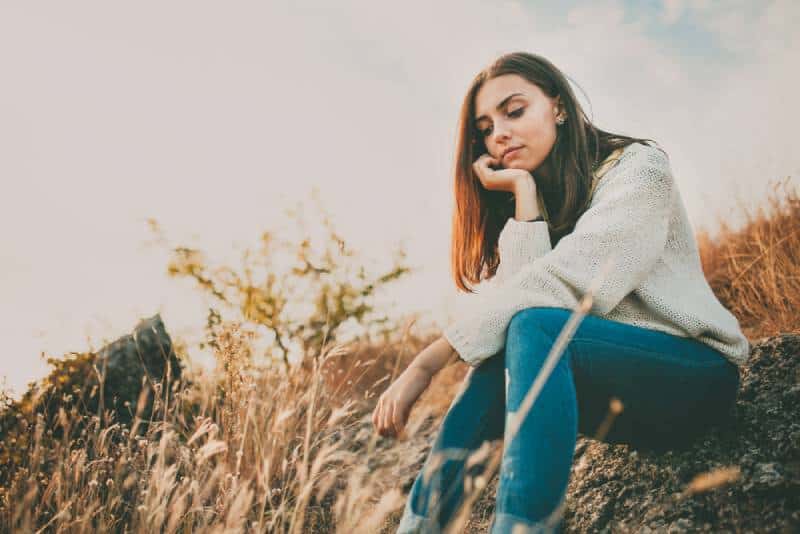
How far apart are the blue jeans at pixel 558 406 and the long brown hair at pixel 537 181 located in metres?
0.67

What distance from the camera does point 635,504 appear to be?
1.94 metres

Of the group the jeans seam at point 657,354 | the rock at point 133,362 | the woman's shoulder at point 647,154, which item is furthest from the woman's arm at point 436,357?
the rock at point 133,362

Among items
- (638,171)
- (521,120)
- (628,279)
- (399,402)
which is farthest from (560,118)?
(399,402)

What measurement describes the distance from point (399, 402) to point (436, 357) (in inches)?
7.8

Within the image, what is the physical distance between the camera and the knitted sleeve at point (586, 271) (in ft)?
5.49

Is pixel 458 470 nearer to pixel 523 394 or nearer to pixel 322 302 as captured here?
pixel 523 394

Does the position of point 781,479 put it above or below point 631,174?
below

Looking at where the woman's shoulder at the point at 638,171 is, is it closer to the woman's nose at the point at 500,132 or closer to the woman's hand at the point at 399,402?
the woman's nose at the point at 500,132

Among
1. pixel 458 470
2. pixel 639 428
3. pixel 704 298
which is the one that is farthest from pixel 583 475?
pixel 704 298

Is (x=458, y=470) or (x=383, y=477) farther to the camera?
(x=383, y=477)

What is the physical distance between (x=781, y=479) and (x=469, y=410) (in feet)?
2.99

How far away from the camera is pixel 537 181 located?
96.7 inches

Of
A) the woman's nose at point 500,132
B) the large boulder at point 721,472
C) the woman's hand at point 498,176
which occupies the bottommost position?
the large boulder at point 721,472

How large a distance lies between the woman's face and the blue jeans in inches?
36.4
